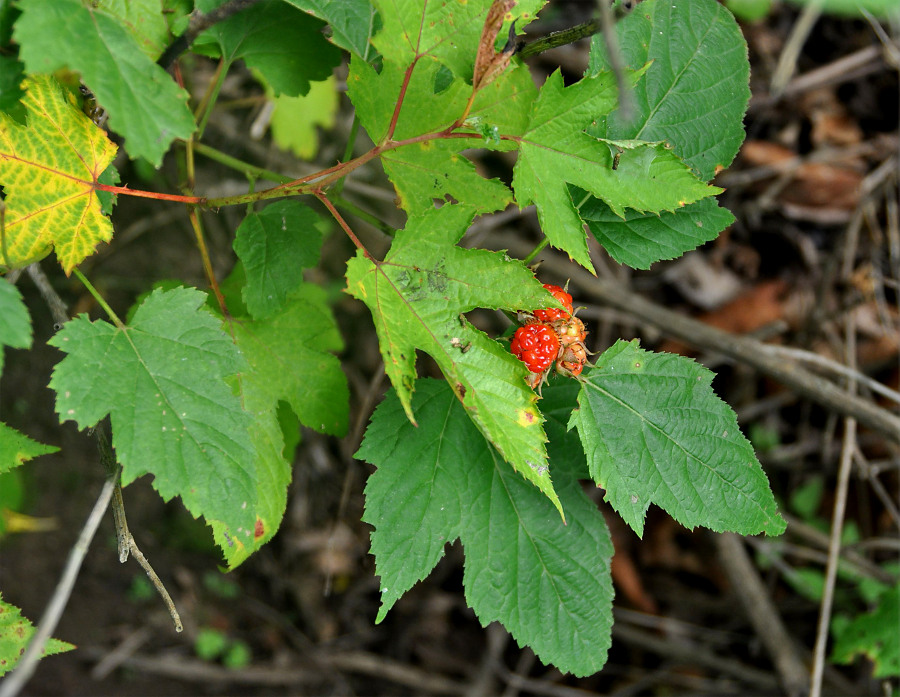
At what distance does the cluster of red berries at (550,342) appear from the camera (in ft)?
5.16

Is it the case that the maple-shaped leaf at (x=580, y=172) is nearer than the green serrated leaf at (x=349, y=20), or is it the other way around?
the maple-shaped leaf at (x=580, y=172)

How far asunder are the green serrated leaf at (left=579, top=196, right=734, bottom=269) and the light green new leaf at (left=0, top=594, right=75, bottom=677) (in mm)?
1756

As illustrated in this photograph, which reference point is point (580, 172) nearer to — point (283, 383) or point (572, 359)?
point (572, 359)

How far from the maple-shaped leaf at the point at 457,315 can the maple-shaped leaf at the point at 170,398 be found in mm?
393

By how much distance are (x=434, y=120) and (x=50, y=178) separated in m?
0.91

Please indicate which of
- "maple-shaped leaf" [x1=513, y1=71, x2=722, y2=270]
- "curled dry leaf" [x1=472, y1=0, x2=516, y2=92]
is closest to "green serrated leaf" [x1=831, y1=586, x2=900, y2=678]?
"maple-shaped leaf" [x1=513, y1=71, x2=722, y2=270]

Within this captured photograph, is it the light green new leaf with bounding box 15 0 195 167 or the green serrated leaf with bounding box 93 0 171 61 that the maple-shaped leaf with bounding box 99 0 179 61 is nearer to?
the green serrated leaf with bounding box 93 0 171 61

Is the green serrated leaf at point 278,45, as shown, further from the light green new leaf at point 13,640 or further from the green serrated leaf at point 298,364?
the light green new leaf at point 13,640

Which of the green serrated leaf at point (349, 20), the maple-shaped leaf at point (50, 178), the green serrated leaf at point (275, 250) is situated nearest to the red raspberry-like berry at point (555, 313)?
the green serrated leaf at point (275, 250)

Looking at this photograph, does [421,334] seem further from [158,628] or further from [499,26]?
[158,628]

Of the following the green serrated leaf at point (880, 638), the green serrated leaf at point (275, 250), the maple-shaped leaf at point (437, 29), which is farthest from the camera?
the green serrated leaf at point (880, 638)

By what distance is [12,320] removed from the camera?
1.26m

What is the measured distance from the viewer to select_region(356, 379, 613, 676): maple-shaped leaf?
1.78m

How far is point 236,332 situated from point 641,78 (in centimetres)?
134
